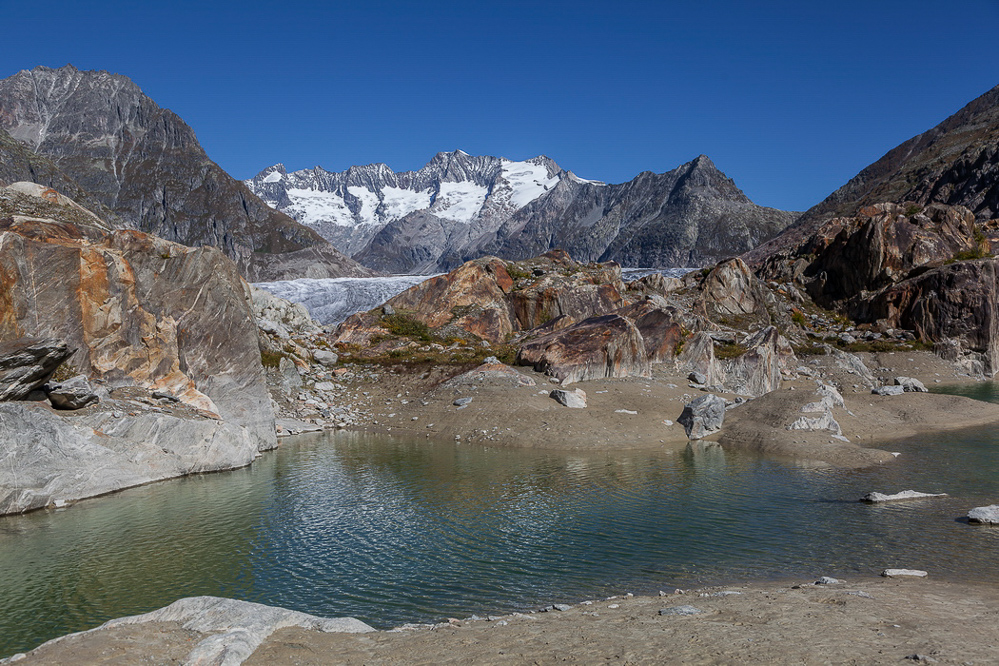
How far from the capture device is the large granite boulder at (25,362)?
20.8 meters

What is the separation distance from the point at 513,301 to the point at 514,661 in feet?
166

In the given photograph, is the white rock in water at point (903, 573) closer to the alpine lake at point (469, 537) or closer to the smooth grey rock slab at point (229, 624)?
the alpine lake at point (469, 537)

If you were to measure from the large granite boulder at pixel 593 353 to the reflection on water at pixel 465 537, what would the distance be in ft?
42.5

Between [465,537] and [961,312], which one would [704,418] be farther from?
[961,312]

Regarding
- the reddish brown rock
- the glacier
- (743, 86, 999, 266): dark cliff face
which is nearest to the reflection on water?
the reddish brown rock

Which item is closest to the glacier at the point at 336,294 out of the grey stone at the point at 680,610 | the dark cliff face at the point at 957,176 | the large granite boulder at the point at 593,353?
the large granite boulder at the point at 593,353

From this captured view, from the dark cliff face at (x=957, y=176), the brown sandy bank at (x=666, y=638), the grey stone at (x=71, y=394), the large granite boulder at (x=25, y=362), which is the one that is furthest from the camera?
Answer: the dark cliff face at (x=957, y=176)

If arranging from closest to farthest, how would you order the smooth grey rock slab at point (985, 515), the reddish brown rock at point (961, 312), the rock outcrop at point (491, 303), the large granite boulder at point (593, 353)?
the smooth grey rock slab at point (985, 515)
the large granite boulder at point (593, 353)
the rock outcrop at point (491, 303)
the reddish brown rock at point (961, 312)

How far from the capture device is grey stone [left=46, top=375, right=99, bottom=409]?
23.2m

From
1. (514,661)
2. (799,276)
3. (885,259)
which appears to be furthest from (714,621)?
(799,276)

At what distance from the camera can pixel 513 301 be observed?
59.0 meters

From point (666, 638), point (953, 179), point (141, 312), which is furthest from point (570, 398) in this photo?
point (953, 179)

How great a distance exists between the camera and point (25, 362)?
21.2 metres

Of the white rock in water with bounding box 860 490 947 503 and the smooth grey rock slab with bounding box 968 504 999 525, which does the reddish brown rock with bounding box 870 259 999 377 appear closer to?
the white rock in water with bounding box 860 490 947 503
